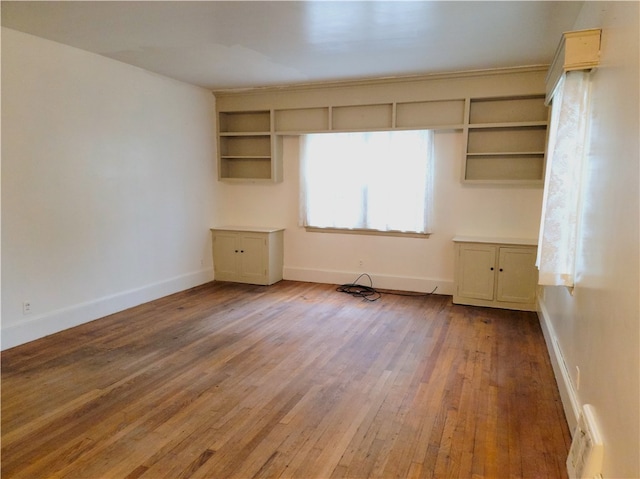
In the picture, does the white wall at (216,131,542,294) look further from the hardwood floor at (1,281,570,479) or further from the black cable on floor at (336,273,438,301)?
the hardwood floor at (1,281,570,479)

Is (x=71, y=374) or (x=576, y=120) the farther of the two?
(x=71, y=374)

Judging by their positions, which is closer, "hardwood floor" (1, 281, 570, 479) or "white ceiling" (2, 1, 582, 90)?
"hardwood floor" (1, 281, 570, 479)

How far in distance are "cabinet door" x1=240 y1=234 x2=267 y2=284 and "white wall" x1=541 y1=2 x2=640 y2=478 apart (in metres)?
3.87

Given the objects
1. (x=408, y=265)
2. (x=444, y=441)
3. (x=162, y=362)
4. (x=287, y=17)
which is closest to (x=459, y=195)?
(x=408, y=265)

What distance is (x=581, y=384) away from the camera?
7.32 feet

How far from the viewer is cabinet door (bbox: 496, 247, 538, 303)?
4516 mm

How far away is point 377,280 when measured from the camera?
560 cm

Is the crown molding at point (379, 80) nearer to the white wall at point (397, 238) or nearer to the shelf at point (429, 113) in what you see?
the shelf at point (429, 113)

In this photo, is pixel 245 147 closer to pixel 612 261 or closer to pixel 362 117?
pixel 362 117

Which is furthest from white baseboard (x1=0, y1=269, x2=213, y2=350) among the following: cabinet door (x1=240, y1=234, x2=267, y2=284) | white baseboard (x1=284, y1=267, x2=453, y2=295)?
white baseboard (x1=284, y1=267, x2=453, y2=295)

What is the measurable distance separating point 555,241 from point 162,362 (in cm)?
287

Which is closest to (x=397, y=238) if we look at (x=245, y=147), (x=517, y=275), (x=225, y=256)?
(x=517, y=275)

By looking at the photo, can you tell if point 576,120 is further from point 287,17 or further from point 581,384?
point 287,17

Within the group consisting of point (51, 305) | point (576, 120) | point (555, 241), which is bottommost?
point (51, 305)
